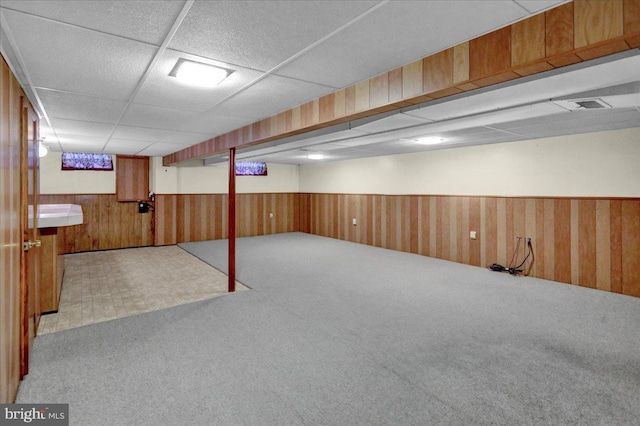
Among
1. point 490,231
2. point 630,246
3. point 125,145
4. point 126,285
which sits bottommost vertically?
point 126,285

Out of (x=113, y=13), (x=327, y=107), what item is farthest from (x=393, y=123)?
(x=113, y=13)

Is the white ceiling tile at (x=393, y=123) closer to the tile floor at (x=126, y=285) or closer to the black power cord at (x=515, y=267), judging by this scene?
the tile floor at (x=126, y=285)

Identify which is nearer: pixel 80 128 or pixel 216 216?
pixel 80 128

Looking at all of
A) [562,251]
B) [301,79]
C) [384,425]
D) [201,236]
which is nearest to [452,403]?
[384,425]

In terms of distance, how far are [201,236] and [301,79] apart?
6.96 meters

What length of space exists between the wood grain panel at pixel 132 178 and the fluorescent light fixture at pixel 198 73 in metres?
6.15

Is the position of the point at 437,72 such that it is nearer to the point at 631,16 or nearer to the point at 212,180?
the point at 631,16

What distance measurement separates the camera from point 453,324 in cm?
328

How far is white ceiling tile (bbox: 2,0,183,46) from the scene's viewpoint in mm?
1488

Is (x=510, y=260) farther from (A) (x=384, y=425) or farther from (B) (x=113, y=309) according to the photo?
(B) (x=113, y=309)

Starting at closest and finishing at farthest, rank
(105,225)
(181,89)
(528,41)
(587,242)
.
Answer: (528,41) < (181,89) < (587,242) < (105,225)

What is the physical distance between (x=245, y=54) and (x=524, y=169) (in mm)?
4814

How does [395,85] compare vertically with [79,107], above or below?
below

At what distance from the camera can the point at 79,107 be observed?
132 inches
